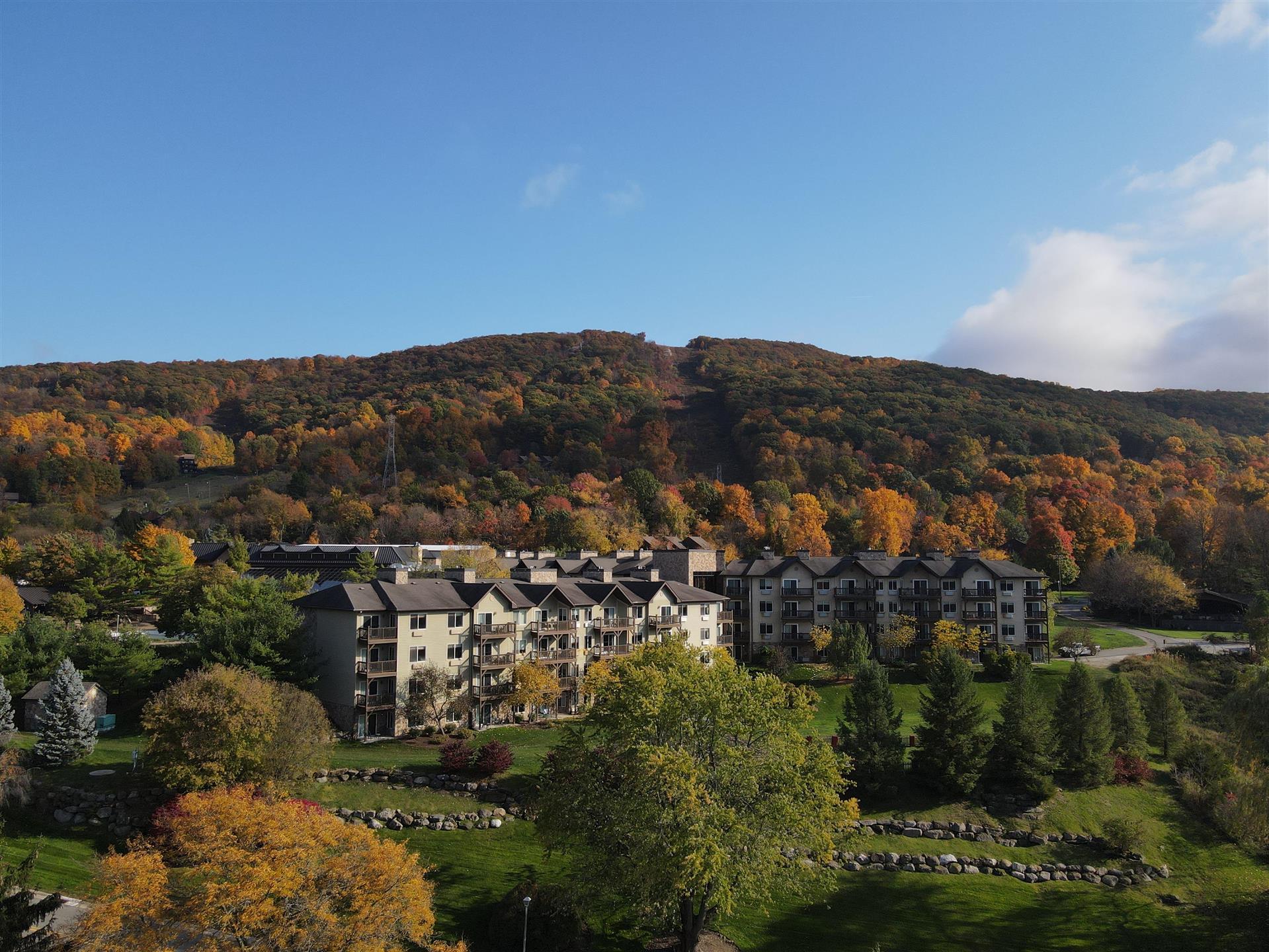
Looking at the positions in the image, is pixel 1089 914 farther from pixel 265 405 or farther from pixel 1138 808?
pixel 265 405

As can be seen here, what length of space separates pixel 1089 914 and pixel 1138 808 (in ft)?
38.4

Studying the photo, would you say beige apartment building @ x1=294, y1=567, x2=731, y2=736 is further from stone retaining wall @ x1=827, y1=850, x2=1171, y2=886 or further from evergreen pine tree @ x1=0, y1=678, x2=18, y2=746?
stone retaining wall @ x1=827, y1=850, x2=1171, y2=886

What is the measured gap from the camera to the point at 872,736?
139 ft

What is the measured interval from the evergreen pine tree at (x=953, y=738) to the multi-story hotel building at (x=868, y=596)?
28.3 metres

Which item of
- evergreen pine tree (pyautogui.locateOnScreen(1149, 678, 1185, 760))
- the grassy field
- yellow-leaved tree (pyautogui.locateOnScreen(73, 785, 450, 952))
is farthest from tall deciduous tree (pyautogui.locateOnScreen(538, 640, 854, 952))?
evergreen pine tree (pyautogui.locateOnScreen(1149, 678, 1185, 760))

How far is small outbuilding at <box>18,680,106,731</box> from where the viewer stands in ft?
153

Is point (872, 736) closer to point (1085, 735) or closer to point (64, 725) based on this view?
point (1085, 735)

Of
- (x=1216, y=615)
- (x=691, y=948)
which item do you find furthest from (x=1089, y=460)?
(x=691, y=948)

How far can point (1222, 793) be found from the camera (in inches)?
1630

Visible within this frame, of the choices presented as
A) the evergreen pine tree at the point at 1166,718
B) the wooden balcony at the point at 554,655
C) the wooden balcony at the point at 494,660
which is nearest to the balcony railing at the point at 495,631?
the wooden balcony at the point at 494,660

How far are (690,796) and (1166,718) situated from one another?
3743 cm

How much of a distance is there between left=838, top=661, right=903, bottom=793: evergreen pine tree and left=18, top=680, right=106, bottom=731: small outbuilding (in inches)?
1612

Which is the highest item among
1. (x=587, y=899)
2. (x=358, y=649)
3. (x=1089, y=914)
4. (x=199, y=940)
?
(x=358, y=649)

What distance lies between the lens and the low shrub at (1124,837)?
38.1m
